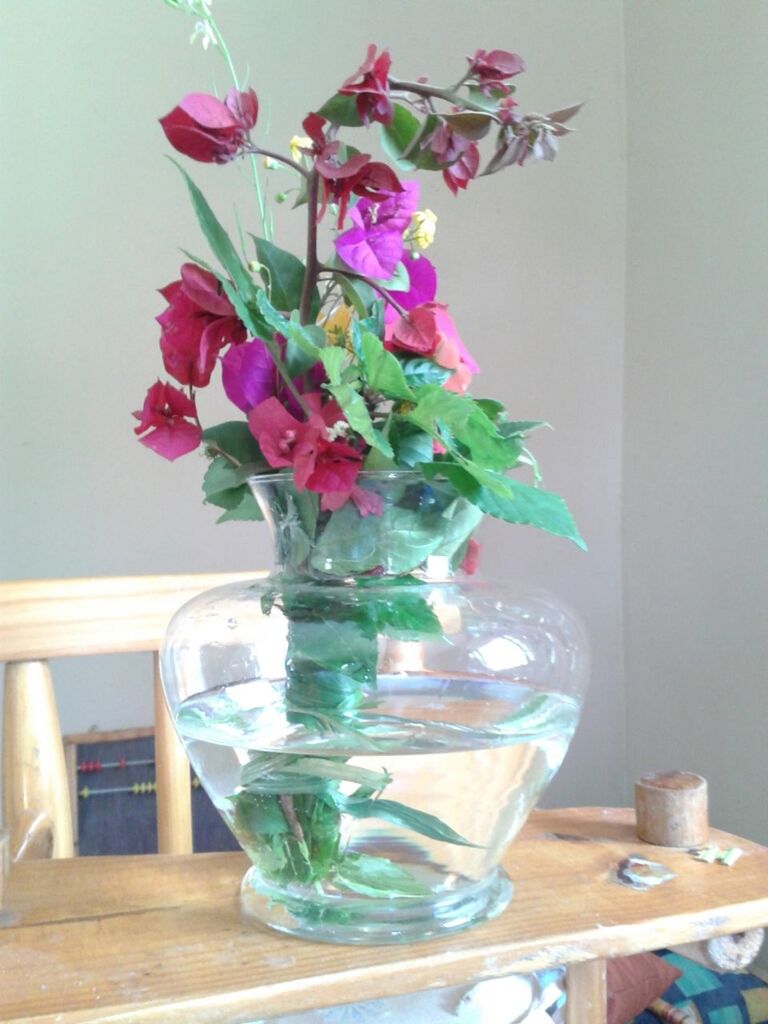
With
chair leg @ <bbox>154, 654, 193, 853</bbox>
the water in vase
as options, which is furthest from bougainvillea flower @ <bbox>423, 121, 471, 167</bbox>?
chair leg @ <bbox>154, 654, 193, 853</bbox>

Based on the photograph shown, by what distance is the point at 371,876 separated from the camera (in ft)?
1.34

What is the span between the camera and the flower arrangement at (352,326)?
370mm

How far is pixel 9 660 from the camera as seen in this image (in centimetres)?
76

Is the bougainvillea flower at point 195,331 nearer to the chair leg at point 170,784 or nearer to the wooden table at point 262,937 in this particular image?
the wooden table at point 262,937

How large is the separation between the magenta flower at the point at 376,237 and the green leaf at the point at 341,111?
0.04 m

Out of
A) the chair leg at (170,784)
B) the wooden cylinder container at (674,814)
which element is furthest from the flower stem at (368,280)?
the chair leg at (170,784)

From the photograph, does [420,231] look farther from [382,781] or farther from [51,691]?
[51,691]

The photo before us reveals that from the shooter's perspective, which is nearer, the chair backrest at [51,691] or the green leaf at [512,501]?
the green leaf at [512,501]

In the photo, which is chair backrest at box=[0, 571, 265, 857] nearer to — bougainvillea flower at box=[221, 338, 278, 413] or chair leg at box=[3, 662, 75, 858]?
chair leg at box=[3, 662, 75, 858]

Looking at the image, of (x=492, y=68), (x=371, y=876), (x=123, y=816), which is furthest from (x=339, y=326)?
(x=123, y=816)

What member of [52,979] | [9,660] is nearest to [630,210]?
[9,660]

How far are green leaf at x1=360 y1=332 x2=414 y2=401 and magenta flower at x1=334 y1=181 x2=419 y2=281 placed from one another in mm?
52

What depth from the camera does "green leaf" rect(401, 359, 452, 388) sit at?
0.41 m

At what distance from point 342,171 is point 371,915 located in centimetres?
32
